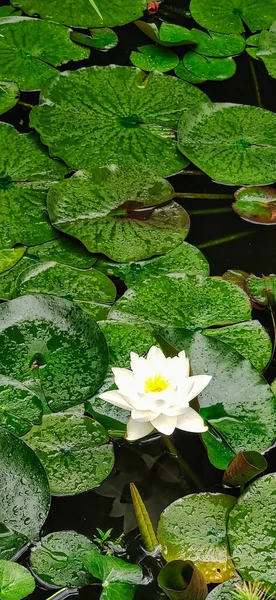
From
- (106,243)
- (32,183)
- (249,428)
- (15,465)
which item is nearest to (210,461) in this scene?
(249,428)

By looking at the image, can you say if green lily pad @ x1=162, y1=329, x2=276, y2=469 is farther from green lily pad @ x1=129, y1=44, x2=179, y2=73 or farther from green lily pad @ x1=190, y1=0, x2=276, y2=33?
green lily pad @ x1=190, y1=0, x2=276, y2=33

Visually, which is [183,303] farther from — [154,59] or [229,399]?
[154,59]

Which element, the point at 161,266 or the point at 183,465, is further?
the point at 161,266

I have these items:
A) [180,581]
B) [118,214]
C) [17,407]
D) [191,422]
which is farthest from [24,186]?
[180,581]

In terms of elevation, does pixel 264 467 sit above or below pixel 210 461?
above

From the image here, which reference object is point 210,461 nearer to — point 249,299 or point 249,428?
point 249,428

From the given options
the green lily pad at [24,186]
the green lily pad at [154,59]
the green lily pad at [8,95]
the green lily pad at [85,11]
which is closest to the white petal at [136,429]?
the green lily pad at [24,186]

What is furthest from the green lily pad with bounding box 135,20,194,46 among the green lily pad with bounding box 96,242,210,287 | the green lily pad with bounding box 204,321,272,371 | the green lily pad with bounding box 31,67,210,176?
the green lily pad with bounding box 204,321,272,371
